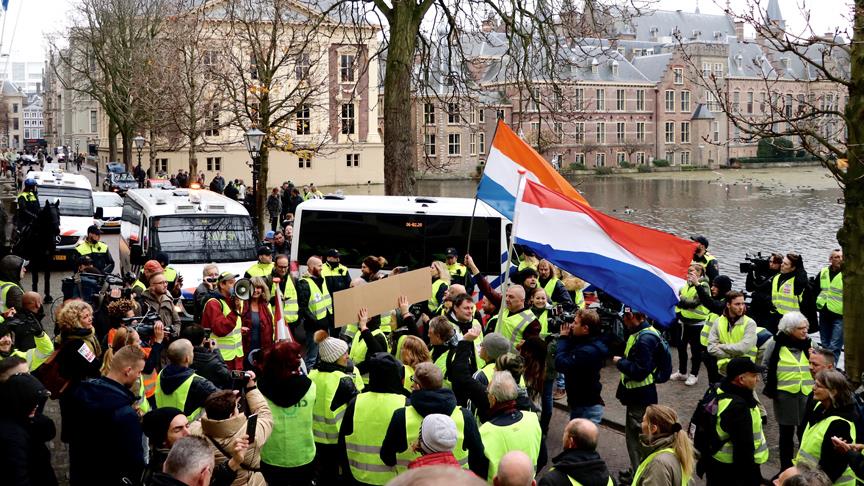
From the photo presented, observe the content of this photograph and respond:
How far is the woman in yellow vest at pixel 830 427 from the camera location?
21.5ft

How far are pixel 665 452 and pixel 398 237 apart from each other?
38.1 ft

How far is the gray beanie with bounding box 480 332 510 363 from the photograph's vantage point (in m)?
7.70

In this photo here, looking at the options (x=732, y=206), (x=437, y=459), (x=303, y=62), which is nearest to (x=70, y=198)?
(x=303, y=62)

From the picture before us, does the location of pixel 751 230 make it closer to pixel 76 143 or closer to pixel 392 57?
pixel 392 57

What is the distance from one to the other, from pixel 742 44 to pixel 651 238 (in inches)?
4038

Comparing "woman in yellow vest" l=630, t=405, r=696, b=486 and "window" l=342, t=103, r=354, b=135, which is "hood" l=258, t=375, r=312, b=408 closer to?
"woman in yellow vest" l=630, t=405, r=696, b=486

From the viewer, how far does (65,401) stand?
674 centimetres

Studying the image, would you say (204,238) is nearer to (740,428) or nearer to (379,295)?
(379,295)

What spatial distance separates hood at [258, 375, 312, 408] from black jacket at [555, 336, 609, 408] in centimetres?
293

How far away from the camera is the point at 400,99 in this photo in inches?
764

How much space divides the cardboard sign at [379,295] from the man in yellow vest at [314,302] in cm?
342

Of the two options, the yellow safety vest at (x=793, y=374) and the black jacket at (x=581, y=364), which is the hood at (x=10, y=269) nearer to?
the black jacket at (x=581, y=364)

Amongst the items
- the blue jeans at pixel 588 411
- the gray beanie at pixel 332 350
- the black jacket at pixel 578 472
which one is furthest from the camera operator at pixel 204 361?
the black jacket at pixel 578 472

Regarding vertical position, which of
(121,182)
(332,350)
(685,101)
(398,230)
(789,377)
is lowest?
(789,377)
